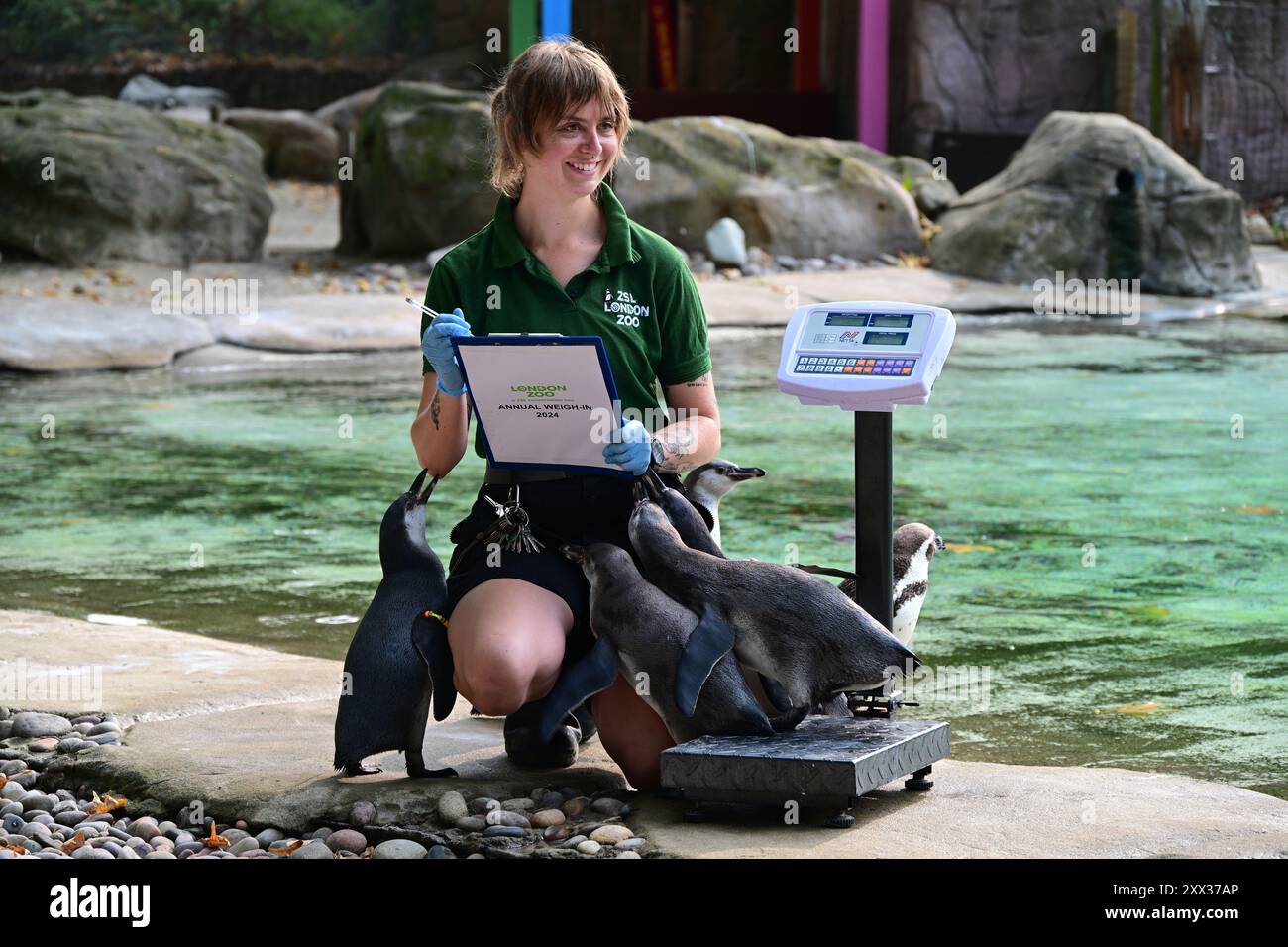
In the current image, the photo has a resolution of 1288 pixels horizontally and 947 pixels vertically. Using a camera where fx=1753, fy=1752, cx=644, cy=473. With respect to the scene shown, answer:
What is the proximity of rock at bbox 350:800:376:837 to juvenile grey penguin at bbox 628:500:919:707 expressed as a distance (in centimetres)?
65

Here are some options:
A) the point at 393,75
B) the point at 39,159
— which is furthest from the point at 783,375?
the point at 393,75

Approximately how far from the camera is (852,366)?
3.50m

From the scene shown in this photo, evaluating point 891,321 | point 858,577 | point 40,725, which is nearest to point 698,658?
point 858,577

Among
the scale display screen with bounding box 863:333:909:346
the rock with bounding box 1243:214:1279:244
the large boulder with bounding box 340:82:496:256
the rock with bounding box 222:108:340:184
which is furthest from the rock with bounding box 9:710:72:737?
the rock with bounding box 222:108:340:184

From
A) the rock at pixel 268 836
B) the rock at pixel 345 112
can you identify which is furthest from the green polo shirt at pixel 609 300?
the rock at pixel 345 112

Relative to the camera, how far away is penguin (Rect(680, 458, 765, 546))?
3963 mm

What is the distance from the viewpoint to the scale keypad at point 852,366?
11.3ft

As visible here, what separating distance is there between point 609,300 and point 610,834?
1176 mm

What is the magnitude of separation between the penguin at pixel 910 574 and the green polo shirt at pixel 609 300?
2.11 ft

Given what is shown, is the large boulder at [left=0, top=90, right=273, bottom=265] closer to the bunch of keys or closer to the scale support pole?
the bunch of keys

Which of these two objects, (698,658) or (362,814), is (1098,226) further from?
(362,814)

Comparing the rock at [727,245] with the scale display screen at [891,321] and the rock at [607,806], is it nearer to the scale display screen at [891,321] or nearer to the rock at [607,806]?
the scale display screen at [891,321]

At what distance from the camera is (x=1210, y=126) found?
Result: 759 inches
